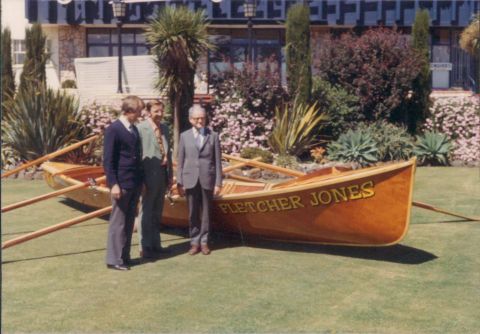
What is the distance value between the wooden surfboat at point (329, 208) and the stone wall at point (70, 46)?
2090 centimetres

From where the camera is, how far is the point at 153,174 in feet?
26.3

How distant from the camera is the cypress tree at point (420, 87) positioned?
64.8ft

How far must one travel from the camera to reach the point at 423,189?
13.5 m

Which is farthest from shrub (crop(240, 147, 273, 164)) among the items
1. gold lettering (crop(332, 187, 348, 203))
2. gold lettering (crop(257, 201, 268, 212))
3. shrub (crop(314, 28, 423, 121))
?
gold lettering (crop(332, 187, 348, 203))

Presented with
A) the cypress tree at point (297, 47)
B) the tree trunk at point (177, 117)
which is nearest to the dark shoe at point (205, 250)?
the tree trunk at point (177, 117)

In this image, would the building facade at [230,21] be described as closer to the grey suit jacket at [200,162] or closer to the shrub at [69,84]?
the shrub at [69,84]

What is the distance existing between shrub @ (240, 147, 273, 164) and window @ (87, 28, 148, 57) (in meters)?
13.8

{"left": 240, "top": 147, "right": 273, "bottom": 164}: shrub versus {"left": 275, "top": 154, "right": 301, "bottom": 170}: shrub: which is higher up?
{"left": 240, "top": 147, "right": 273, "bottom": 164}: shrub

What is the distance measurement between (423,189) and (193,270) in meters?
7.02

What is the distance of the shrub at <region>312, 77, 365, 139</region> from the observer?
19.0 metres

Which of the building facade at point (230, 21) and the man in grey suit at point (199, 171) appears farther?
the building facade at point (230, 21)

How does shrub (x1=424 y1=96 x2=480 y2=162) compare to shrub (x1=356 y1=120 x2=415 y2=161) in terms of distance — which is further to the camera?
shrub (x1=424 y1=96 x2=480 y2=162)

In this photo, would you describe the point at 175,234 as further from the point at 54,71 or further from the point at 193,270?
the point at 54,71

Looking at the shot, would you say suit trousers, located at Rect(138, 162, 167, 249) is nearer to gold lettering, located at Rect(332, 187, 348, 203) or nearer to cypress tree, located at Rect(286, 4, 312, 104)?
gold lettering, located at Rect(332, 187, 348, 203)
